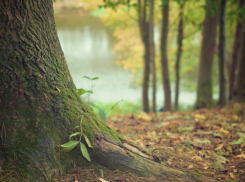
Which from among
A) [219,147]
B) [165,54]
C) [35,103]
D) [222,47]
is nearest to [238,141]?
[219,147]

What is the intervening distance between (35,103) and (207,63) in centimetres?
578

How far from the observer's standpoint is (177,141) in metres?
2.38

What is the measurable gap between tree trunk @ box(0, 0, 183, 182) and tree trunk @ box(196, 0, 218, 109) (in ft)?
16.9

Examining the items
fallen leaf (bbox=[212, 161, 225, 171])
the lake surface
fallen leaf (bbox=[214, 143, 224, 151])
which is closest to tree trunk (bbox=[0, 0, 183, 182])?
fallen leaf (bbox=[212, 161, 225, 171])

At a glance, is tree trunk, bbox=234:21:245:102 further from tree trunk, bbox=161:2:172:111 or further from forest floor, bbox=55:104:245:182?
forest floor, bbox=55:104:245:182

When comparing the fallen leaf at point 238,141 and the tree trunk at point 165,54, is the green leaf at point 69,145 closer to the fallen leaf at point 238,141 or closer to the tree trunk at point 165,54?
the fallen leaf at point 238,141

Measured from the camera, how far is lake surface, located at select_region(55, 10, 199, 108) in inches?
657

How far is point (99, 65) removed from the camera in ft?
63.0

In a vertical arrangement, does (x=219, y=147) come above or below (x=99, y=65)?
above

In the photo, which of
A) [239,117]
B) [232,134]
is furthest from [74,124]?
[239,117]

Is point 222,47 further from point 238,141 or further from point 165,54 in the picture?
point 238,141

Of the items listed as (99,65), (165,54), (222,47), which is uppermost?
(222,47)

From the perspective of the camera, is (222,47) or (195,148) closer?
(195,148)

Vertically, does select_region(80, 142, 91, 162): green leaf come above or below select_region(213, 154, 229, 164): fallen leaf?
above
